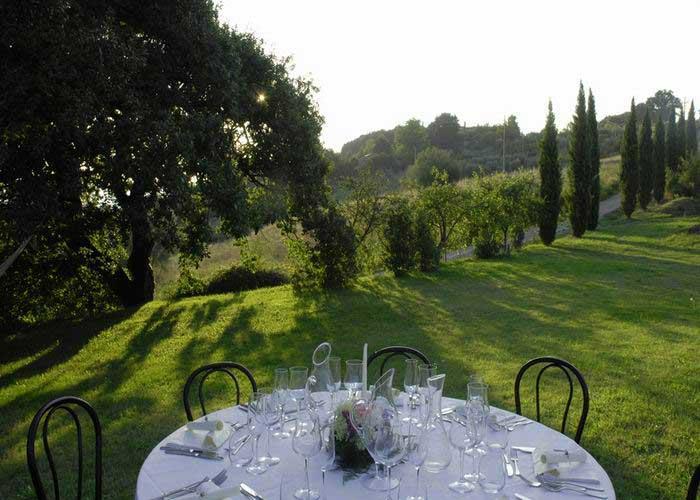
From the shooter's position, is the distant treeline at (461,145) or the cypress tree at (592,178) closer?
the cypress tree at (592,178)

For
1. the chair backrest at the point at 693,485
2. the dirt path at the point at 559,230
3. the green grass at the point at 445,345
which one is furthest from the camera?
the dirt path at the point at 559,230

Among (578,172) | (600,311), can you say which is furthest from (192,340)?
(578,172)

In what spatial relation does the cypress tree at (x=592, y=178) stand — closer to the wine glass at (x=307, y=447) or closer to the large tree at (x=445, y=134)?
the wine glass at (x=307, y=447)

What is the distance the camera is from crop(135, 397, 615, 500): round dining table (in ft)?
6.76

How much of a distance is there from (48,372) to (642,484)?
300 inches

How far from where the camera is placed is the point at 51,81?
6340mm

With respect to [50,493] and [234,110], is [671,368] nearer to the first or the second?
[50,493]

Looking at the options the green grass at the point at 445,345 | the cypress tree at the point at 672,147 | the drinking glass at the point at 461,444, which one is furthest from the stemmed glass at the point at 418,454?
the cypress tree at the point at 672,147

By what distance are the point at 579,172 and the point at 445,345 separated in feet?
55.2

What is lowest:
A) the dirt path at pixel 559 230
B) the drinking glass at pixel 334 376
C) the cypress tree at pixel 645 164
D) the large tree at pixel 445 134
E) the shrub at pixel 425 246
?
the dirt path at pixel 559 230

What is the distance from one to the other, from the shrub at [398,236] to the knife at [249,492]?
11.5 meters

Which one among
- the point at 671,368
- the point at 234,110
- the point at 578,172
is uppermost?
the point at 234,110

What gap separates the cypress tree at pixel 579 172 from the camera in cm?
2152

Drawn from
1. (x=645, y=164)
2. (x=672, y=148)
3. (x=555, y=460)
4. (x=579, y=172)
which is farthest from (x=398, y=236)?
(x=672, y=148)
